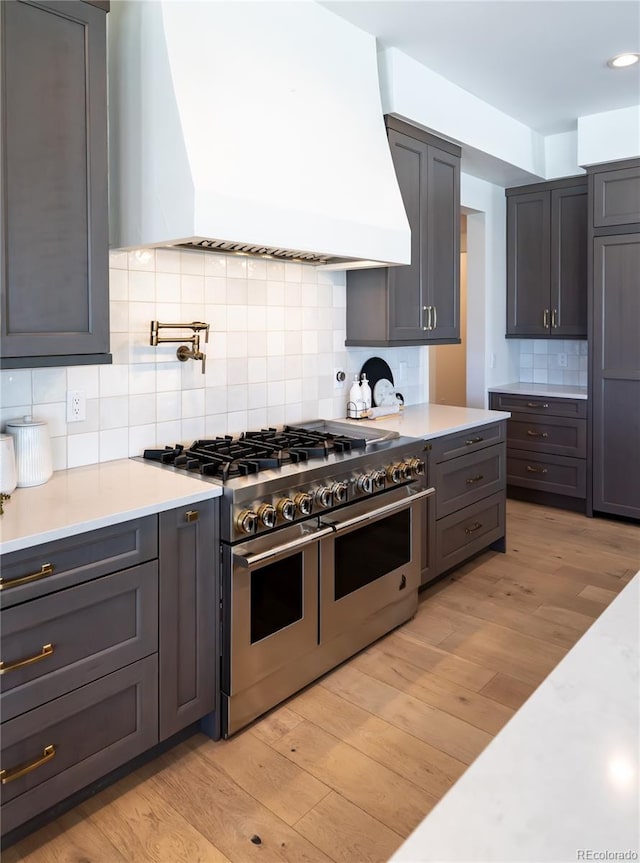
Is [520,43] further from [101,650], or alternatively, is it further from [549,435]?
[101,650]

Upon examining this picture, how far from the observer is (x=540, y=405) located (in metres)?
4.88

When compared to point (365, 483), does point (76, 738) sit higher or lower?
lower

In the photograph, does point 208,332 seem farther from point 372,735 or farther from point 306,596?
point 372,735

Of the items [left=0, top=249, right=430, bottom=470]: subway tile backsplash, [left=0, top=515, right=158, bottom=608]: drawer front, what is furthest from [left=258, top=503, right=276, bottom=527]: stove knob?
[left=0, top=249, right=430, bottom=470]: subway tile backsplash

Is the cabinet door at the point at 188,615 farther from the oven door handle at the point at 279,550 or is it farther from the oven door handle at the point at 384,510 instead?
the oven door handle at the point at 384,510

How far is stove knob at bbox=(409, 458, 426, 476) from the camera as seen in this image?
292 cm

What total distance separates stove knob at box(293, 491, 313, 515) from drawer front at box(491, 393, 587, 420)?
9.95 ft

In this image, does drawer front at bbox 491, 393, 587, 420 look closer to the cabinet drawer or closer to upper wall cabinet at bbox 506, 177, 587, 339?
upper wall cabinet at bbox 506, 177, 587, 339

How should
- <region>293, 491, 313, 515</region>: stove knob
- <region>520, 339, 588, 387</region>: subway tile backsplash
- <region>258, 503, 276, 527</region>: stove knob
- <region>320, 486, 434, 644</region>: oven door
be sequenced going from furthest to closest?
1. <region>520, 339, 588, 387</region>: subway tile backsplash
2. <region>320, 486, 434, 644</region>: oven door
3. <region>293, 491, 313, 515</region>: stove knob
4. <region>258, 503, 276, 527</region>: stove knob

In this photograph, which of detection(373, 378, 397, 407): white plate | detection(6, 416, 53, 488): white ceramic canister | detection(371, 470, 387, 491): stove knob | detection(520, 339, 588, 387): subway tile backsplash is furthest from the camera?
detection(520, 339, 588, 387): subway tile backsplash

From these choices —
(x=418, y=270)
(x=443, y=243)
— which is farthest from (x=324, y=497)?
(x=443, y=243)

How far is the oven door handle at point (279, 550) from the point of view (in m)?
2.11

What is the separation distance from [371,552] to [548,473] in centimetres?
266

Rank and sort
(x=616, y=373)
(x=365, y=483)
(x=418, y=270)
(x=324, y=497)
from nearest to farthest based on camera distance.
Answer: (x=324, y=497)
(x=365, y=483)
(x=418, y=270)
(x=616, y=373)
